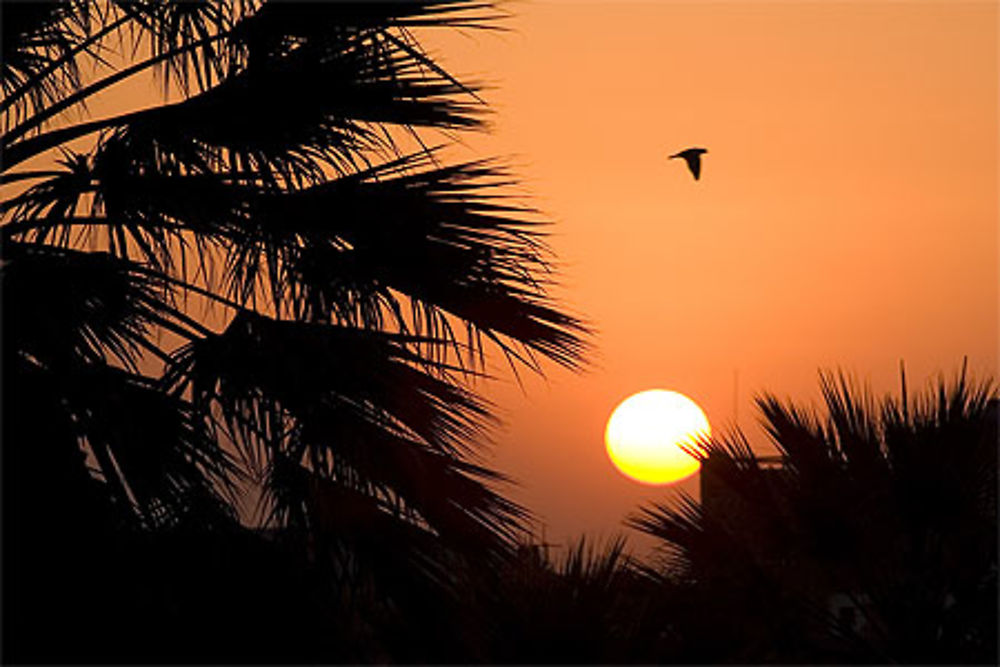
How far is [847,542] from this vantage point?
6.67 m

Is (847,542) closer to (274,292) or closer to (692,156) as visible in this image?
(274,292)

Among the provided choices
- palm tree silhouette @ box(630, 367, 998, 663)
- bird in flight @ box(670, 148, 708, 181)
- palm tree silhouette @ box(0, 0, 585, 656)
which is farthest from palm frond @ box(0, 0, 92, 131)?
bird in flight @ box(670, 148, 708, 181)

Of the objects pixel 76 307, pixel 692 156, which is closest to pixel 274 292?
pixel 76 307

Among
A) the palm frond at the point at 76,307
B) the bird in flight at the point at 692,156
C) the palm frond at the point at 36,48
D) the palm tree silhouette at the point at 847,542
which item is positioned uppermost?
the bird in flight at the point at 692,156

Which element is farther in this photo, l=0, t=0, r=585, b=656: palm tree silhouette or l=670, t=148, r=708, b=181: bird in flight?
l=670, t=148, r=708, b=181: bird in flight

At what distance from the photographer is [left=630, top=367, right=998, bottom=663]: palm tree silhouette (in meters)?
6.27

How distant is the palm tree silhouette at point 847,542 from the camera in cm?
627

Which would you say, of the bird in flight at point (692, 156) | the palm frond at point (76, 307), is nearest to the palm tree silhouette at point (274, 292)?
the palm frond at point (76, 307)

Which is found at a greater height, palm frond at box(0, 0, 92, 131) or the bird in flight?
the bird in flight

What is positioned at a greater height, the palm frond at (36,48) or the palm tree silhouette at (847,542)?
the palm frond at (36,48)

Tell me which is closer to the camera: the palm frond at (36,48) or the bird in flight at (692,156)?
the palm frond at (36,48)

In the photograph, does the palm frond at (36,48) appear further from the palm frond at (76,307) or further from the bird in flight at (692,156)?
the bird in flight at (692,156)

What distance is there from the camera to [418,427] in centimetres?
626

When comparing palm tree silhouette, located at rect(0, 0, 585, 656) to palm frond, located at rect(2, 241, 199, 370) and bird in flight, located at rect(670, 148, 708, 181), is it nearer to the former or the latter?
palm frond, located at rect(2, 241, 199, 370)
